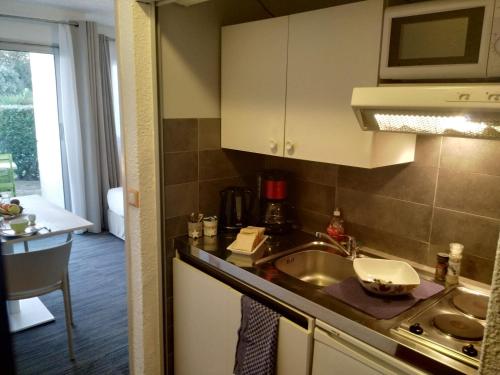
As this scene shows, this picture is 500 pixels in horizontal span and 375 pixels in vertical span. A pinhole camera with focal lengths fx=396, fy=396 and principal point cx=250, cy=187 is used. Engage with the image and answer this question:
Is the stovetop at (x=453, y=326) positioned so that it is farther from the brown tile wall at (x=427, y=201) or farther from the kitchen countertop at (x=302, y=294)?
the brown tile wall at (x=427, y=201)

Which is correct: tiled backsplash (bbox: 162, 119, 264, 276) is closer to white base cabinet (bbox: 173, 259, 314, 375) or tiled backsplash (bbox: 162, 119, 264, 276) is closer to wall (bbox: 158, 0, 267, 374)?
wall (bbox: 158, 0, 267, 374)

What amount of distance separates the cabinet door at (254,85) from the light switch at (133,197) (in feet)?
1.62

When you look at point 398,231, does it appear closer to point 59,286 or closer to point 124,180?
point 124,180

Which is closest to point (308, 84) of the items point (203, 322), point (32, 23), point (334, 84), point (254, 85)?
point (334, 84)

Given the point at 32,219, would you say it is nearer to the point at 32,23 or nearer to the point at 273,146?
the point at 273,146

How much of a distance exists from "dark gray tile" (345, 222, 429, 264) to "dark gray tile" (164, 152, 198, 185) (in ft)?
2.57

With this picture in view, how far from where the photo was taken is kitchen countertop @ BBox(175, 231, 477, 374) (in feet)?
3.59

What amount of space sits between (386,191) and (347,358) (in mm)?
756

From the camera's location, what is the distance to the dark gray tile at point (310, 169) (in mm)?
1924

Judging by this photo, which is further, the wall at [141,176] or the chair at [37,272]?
the chair at [37,272]

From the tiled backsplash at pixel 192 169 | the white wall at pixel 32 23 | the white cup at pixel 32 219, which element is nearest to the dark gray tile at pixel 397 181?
the tiled backsplash at pixel 192 169

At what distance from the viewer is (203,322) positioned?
1800mm

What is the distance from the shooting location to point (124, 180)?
73.0 inches

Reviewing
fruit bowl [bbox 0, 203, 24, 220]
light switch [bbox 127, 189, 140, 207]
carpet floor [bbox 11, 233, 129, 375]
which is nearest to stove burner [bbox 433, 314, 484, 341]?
light switch [bbox 127, 189, 140, 207]
